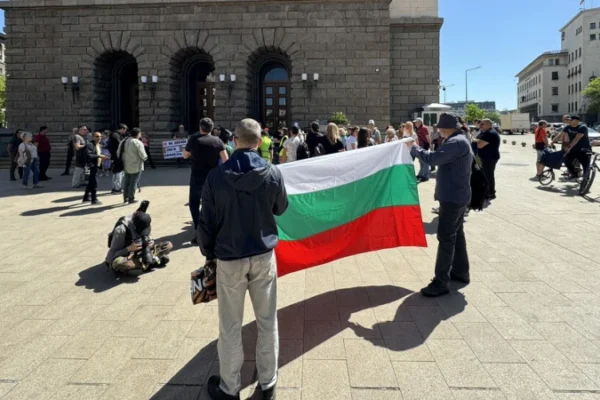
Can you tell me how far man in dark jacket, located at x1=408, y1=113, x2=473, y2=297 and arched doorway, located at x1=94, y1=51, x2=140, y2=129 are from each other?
23.9 metres

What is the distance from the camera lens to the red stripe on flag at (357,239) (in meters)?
5.25

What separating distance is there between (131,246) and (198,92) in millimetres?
22868

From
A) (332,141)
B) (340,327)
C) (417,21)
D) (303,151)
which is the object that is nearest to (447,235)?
(340,327)

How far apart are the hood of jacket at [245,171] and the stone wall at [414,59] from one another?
25.0 metres

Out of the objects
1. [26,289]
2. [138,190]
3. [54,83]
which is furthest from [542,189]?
[54,83]

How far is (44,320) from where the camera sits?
202 inches

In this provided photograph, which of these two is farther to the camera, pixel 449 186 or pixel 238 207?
pixel 449 186

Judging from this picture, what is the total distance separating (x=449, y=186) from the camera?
557 cm

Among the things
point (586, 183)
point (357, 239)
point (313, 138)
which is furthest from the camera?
point (586, 183)

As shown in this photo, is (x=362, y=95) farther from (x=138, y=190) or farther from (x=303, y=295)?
(x=303, y=295)

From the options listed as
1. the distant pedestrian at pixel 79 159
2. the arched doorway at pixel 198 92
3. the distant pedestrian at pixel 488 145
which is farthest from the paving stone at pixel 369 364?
the arched doorway at pixel 198 92

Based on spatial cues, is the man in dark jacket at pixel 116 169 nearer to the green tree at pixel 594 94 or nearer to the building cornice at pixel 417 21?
the building cornice at pixel 417 21

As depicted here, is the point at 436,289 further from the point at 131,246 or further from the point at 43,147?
the point at 43,147

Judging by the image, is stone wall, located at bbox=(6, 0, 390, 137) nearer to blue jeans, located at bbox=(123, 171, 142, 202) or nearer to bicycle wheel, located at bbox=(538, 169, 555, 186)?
bicycle wheel, located at bbox=(538, 169, 555, 186)
